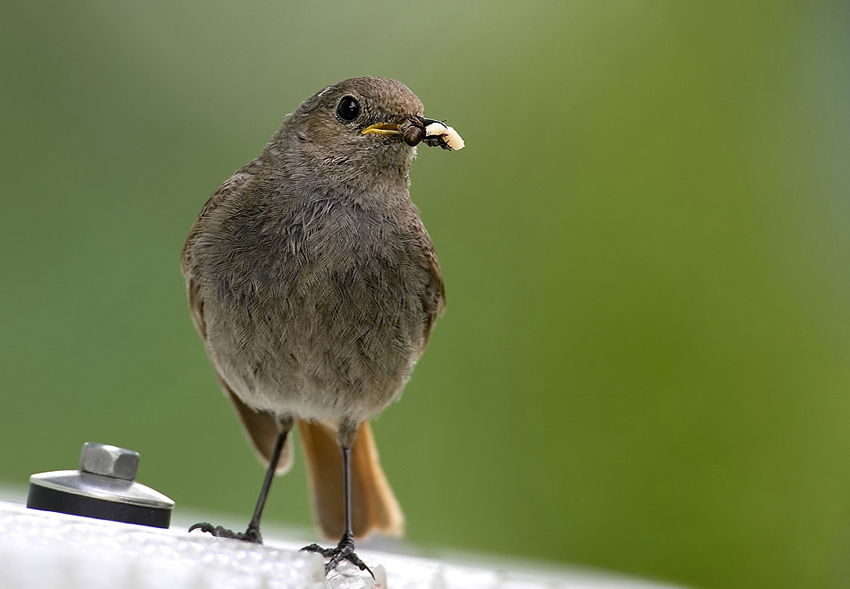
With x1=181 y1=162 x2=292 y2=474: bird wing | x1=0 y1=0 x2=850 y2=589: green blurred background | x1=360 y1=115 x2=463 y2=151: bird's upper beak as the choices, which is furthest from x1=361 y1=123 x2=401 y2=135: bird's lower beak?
x1=0 y1=0 x2=850 y2=589: green blurred background

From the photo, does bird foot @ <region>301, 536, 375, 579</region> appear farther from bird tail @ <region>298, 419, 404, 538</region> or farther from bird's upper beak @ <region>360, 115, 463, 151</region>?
bird's upper beak @ <region>360, 115, 463, 151</region>

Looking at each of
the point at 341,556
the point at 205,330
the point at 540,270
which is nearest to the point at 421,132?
the point at 205,330

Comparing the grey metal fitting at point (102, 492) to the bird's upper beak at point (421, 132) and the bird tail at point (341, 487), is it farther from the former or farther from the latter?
the bird tail at point (341, 487)

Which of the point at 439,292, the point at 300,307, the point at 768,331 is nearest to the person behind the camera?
the point at 300,307

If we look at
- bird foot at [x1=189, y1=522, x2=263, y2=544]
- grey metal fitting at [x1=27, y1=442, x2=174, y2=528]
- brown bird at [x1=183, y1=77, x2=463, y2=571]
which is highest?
brown bird at [x1=183, y1=77, x2=463, y2=571]

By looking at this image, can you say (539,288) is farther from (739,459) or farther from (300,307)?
(300,307)

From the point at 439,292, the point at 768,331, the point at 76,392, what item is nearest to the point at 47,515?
the point at 439,292

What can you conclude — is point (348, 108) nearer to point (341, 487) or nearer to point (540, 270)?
point (341, 487)
